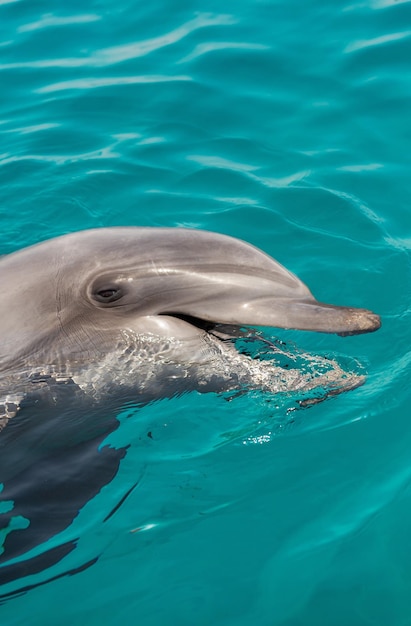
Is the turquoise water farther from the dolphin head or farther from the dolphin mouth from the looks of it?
the dolphin head

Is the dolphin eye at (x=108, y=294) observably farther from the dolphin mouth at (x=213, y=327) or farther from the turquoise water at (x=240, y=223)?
the turquoise water at (x=240, y=223)

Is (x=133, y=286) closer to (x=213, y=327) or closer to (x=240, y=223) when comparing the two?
(x=213, y=327)

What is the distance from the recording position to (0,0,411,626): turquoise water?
539 cm

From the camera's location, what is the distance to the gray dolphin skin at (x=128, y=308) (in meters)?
5.57

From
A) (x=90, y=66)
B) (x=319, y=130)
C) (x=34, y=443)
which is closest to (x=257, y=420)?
(x=34, y=443)

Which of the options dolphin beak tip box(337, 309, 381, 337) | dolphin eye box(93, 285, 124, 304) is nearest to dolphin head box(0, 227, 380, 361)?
dolphin eye box(93, 285, 124, 304)

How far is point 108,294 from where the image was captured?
5.66 metres

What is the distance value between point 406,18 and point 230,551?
10564 mm

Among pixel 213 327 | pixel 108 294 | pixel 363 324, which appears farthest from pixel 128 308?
pixel 363 324

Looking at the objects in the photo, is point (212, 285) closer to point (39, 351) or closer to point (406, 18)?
point (39, 351)

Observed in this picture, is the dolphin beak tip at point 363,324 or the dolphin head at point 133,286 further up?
the dolphin head at point 133,286

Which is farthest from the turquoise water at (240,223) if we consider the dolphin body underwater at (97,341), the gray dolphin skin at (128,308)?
the gray dolphin skin at (128,308)

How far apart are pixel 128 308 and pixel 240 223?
151 inches

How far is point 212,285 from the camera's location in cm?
553
